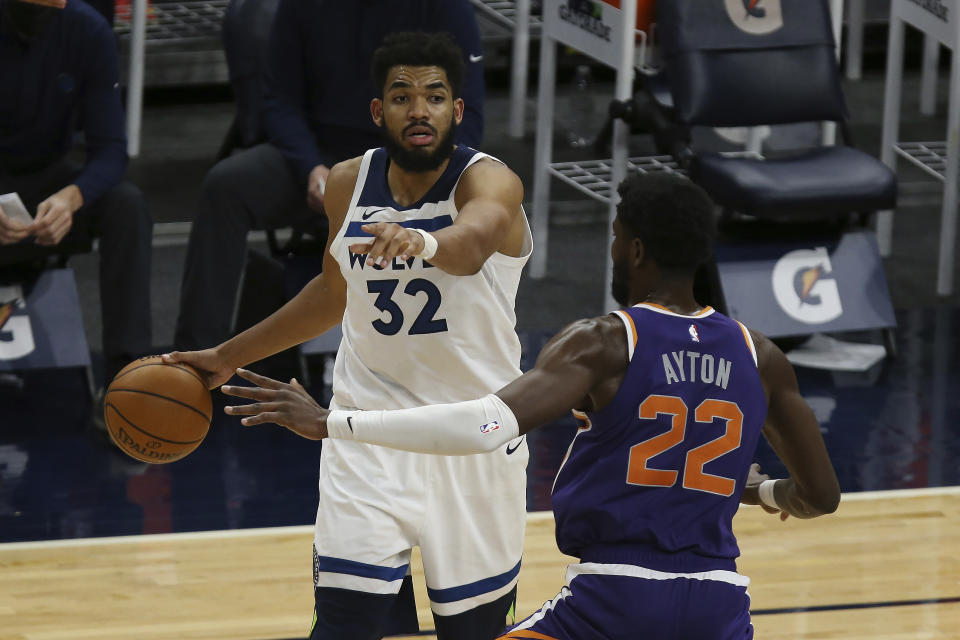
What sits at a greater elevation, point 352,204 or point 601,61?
point 352,204

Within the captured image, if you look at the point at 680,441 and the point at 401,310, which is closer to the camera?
the point at 680,441

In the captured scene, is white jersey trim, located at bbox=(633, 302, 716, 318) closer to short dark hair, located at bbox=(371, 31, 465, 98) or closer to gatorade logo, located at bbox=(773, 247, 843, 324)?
short dark hair, located at bbox=(371, 31, 465, 98)

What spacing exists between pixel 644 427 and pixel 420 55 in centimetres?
110

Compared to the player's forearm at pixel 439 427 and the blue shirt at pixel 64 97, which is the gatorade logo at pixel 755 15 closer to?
the blue shirt at pixel 64 97

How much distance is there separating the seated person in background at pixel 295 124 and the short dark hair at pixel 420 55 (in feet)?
7.60

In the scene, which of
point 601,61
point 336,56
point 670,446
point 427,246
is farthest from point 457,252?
point 601,61

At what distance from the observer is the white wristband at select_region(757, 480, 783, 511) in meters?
2.78

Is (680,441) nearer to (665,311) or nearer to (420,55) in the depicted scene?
(665,311)

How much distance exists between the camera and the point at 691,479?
97.9 inches

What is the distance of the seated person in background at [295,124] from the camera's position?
5.67 metres

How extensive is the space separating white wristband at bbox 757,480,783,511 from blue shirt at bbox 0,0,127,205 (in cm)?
341

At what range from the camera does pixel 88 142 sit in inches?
225

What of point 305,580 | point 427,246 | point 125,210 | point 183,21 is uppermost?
point 427,246

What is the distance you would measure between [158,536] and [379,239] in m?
2.28
